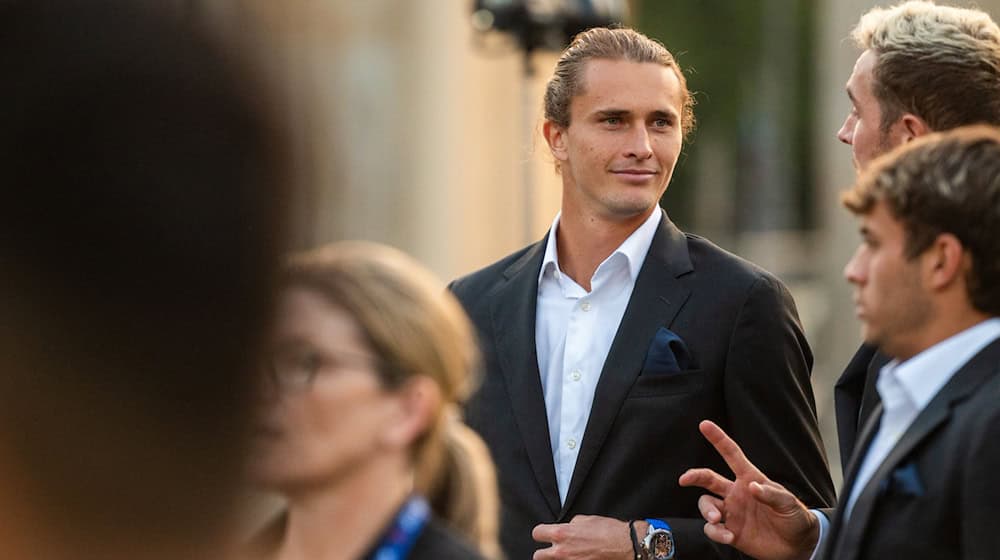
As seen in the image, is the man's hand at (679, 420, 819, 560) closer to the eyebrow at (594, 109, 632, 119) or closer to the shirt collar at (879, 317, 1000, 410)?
the shirt collar at (879, 317, 1000, 410)

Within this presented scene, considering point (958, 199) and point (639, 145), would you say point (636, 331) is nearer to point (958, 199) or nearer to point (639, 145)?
point (639, 145)

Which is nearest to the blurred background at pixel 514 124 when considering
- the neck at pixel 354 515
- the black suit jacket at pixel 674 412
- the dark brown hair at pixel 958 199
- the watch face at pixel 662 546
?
the neck at pixel 354 515

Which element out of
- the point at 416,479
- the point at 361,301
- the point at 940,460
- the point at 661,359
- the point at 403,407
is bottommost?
the point at 661,359

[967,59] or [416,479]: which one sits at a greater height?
[967,59]

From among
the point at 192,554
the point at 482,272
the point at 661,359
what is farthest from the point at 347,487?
the point at 482,272

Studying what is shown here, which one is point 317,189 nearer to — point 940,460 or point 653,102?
point 940,460

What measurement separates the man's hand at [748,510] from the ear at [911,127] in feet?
2.55

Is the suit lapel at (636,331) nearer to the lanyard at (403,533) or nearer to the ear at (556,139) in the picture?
the ear at (556,139)

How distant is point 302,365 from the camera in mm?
876

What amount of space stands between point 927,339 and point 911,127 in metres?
0.94

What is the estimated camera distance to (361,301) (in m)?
1.51

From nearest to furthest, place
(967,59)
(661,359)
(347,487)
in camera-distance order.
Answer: (347,487) → (967,59) → (661,359)

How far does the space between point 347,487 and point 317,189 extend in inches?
40.9

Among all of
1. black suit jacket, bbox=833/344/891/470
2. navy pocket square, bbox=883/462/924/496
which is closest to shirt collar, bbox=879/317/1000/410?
navy pocket square, bbox=883/462/924/496
